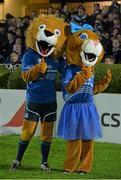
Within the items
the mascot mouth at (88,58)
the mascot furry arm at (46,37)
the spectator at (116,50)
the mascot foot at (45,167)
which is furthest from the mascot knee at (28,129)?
the spectator at (116,50)

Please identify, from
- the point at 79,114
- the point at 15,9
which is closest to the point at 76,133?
the point at 79,114

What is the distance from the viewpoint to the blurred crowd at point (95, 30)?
13.5 meters

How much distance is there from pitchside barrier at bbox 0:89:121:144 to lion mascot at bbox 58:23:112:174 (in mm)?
2650

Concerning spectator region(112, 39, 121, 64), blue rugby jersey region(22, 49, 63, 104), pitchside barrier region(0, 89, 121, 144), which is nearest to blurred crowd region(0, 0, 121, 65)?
spectator region(112, 39, 121, 64)

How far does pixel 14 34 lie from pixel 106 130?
276 inches

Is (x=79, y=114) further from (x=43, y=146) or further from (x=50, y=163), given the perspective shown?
(x=50, y=163)

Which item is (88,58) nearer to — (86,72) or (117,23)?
(86,72)

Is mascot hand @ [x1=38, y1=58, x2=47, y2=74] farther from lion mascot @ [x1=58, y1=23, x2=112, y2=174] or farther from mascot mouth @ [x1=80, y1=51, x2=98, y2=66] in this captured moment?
mascot mouth @ [x1=80, y1=51, x2=98, y2=66]

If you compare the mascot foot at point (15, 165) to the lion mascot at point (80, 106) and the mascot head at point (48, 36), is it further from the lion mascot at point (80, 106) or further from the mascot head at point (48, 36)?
the mascot head at point (48, 36)

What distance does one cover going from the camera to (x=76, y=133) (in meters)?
7.20

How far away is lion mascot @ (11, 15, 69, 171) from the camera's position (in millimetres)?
7359

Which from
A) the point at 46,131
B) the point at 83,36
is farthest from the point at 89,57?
the point at 46,131

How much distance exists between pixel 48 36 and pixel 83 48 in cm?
49

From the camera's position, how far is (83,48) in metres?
7.16
